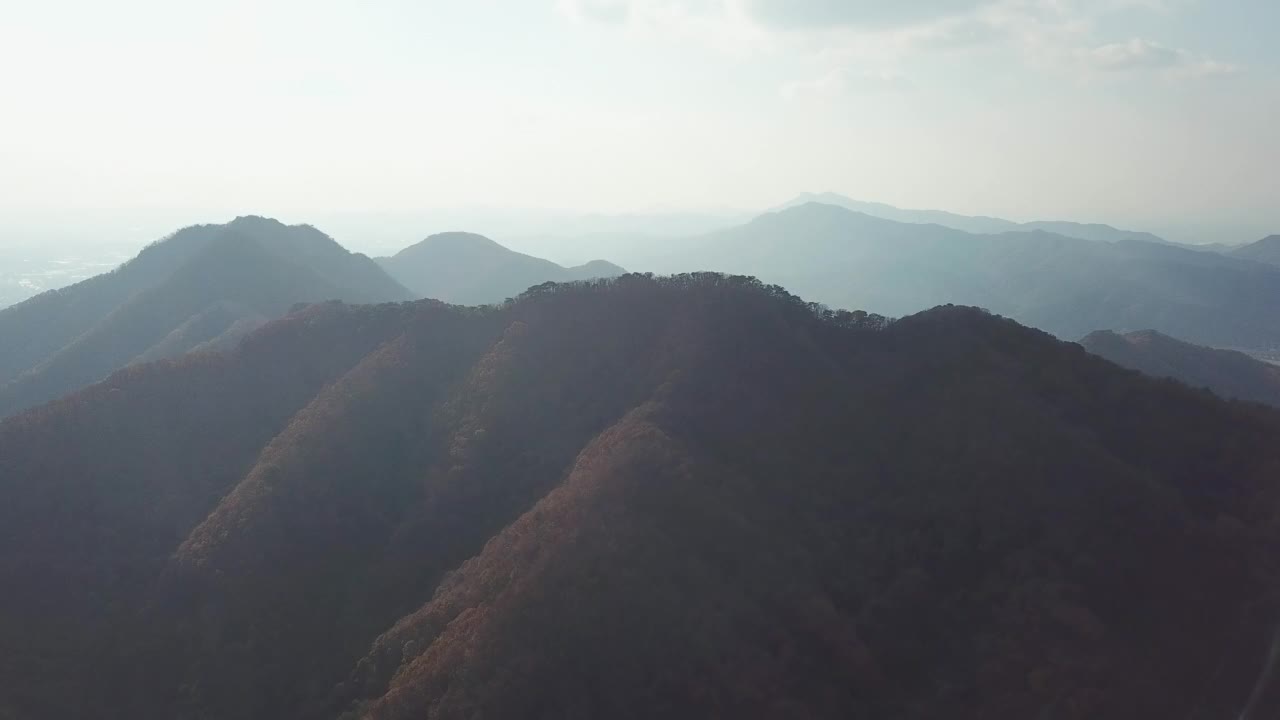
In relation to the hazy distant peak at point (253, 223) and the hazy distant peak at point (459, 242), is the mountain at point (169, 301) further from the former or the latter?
the hazy distant peak at point (459, 242)

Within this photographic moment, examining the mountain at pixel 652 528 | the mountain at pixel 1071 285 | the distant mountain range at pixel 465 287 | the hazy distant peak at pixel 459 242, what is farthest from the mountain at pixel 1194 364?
the hazy distant peak at pixel 459 242

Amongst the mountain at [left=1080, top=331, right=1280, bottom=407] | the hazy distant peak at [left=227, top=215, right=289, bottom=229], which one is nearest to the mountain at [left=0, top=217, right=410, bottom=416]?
the hazy distant peak at [left=227, top=215, right=289, bottom=229]

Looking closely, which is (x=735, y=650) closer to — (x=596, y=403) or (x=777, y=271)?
(x=596, y=403)

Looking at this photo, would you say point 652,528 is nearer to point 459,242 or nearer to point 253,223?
point 253,223

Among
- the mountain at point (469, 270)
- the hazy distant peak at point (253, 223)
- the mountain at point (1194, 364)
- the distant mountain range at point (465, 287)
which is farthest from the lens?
the mountain at point (469, 270)

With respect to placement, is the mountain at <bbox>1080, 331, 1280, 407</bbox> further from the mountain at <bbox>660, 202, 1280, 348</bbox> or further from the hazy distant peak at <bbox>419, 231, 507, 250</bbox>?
the hazy distant peak at <bbox>419, 231, 507, 250</bbox>

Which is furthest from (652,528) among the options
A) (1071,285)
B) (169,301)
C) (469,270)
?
(1071,285)
